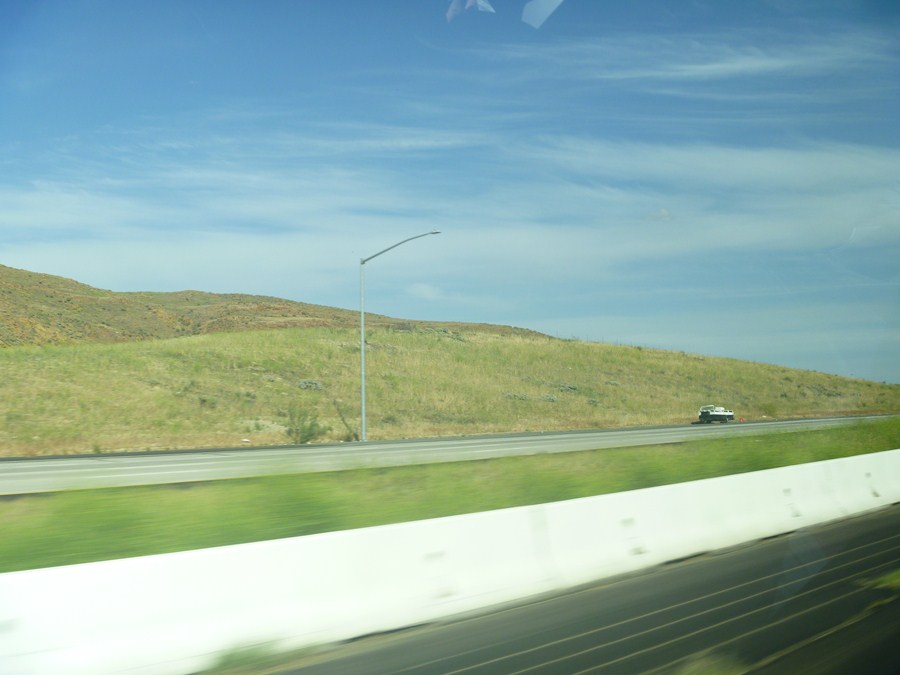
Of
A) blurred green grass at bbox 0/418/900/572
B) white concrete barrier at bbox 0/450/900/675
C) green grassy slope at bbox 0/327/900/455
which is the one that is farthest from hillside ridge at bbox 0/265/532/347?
white concrete barrier at bbox 0/450/900/675

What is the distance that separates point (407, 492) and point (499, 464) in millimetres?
6251

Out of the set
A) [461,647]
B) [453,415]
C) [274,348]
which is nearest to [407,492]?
[461,647]

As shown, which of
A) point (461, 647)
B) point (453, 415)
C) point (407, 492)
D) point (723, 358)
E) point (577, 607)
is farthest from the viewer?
point (723, 358)

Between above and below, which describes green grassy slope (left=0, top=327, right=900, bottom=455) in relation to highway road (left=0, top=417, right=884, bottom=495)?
above

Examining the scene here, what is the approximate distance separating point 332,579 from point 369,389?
56.6 meters

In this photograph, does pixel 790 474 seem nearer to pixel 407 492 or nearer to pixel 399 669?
pixel 407 492

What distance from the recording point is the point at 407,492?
1418 centimetres

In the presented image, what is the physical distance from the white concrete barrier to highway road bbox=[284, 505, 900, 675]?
0.30 m

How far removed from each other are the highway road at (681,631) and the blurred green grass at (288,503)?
303cm

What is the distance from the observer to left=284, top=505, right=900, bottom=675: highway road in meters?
7.09

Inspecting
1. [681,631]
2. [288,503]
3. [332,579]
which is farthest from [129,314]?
[681,631]

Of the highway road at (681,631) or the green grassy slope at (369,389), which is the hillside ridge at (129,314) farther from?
the highway road at (681,631)

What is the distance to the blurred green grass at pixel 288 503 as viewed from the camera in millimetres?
9766

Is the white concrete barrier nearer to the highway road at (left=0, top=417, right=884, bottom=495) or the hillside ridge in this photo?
the highway road at (left=0, top=417, right=884, bottom=495)
